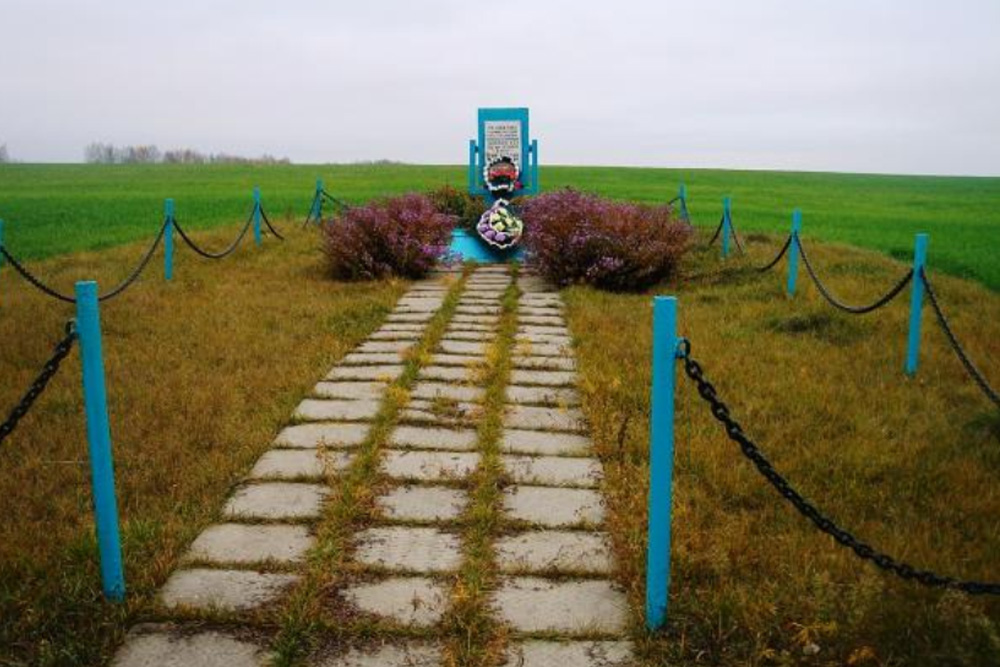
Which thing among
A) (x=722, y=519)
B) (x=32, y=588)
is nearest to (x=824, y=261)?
(x=722, y=519)

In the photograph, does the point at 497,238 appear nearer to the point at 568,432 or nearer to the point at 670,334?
the point at 568,432

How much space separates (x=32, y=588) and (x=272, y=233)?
38.1 ft

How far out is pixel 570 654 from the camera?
9.85ft

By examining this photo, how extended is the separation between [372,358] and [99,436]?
3690mm

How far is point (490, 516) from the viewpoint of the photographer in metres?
4.01

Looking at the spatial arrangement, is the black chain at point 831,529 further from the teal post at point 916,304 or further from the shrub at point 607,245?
the shrub at point 607,245

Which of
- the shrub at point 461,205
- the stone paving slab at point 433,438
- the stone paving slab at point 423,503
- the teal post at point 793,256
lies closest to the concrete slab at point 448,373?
the stone paving slab at point 433,438

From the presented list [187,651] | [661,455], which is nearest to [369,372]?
[187,651]

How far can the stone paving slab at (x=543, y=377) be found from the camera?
20.7ft

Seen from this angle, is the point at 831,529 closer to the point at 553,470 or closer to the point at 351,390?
the point at 553,470

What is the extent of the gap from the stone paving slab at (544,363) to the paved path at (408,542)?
13.5 inches

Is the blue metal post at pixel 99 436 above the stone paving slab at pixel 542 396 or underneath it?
above

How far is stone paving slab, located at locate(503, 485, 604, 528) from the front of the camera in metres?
4.04

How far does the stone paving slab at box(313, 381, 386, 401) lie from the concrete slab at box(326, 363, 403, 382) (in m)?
0.10
